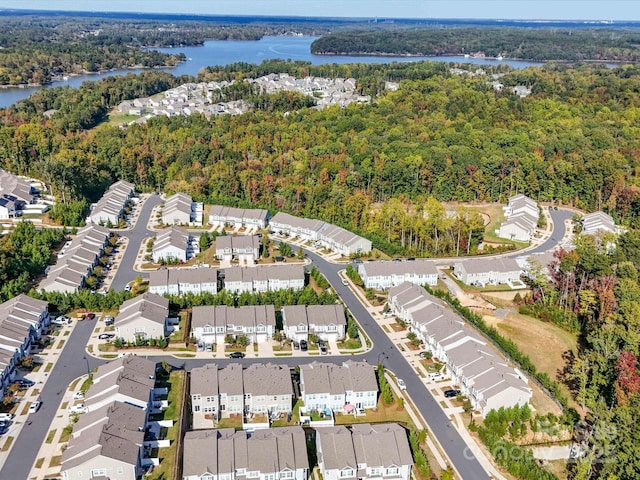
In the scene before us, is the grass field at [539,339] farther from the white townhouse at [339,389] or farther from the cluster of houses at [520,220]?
the cluster of houses at [520,220]

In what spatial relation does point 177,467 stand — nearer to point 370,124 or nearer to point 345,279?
point 345,279

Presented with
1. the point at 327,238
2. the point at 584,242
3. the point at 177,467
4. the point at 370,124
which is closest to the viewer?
the point at 177,467

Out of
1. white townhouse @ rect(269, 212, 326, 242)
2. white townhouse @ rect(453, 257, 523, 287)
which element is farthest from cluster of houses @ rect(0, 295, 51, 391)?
white townhouse @ rect(453, 257, 523, 287)

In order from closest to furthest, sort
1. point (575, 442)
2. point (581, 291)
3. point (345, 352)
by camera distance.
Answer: point (575, 442) → point (345, 352) → point (581, 291)

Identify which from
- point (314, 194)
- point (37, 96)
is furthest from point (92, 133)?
point (314, 194)

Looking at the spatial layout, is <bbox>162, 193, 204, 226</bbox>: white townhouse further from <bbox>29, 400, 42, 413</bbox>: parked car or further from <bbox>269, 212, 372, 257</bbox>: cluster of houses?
<bbox>29, 400, 42, 413</bbox>: parked car
